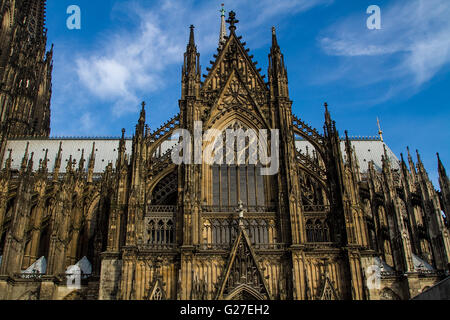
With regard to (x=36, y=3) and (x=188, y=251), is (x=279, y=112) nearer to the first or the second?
(x=188, y=251)

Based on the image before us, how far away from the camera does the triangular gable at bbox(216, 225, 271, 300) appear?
23625 mm

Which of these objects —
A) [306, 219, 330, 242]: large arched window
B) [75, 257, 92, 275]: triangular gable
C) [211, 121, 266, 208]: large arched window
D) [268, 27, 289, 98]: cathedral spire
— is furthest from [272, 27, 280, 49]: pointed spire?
[75, 257, 92, 275]: triangular gable

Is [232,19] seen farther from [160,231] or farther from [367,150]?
[367,150]

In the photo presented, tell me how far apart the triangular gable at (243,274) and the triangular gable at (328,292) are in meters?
2.82

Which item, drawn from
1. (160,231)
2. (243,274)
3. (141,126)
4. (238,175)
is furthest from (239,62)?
(243,274)

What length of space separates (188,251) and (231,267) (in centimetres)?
237

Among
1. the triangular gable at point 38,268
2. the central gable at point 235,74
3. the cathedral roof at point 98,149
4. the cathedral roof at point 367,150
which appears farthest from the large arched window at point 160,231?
the cathedral roof at point 367,150

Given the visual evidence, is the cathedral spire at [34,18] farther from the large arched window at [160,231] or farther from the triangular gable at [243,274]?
the triangular gable at [243,274]

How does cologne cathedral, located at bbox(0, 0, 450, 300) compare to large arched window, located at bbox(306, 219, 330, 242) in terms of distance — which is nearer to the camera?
cologne cathedral, located at bbox(0, 0, 450, 300)

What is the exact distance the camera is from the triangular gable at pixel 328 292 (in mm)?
23734

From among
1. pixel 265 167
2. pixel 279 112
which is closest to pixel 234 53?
pixel 279 112

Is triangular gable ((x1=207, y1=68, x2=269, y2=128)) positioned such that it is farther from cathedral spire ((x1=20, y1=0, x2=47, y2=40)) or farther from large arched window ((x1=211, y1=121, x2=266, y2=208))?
cathedral spire ((x1=20, y1=0, x2=47, y2=40))

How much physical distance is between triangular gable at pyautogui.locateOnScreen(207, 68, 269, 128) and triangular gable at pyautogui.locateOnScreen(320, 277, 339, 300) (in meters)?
10.3

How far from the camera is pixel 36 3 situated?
62.3m
